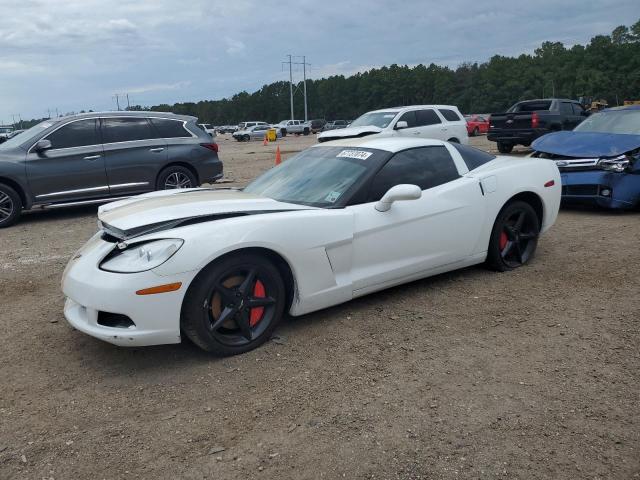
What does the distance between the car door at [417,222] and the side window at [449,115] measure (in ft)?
34.4

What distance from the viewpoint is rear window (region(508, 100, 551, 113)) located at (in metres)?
17.0

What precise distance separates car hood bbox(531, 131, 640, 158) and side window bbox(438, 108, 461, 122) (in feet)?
21.1

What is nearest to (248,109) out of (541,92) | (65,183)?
(541,92)

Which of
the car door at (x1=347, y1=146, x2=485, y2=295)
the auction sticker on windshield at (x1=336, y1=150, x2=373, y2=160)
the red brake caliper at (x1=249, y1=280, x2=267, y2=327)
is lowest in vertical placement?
the red brake caliper at (x1=249, y1=280, x2=267, y2=327)

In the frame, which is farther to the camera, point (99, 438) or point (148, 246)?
point (148, 246)

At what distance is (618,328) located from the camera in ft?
12.8

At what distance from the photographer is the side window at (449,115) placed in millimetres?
14945

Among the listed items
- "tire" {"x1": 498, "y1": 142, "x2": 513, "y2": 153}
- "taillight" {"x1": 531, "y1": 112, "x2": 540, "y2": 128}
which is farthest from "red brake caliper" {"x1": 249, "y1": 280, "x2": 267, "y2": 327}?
"tire" {"x1": 498, "y1": 142, "x2": 513, "y2": 153}

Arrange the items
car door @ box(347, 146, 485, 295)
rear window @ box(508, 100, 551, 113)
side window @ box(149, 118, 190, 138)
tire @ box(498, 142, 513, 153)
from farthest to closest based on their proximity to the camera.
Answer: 1. rear window @ box(508, 100, 551, 113)
2. tire @ box(498, 142, 513, 153)
3. side window @ box(149, 118, 190, 138)
4. car door @ box(347, 146, 485, 295)

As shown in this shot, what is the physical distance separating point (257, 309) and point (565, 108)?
1618 centimetres

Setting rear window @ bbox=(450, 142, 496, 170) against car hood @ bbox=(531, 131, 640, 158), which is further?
car hood @ bbox=(531, 131, 640, 158)

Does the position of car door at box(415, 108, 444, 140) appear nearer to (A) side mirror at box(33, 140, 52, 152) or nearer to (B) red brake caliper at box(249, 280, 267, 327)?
(A) side mirror at box(33, 140, 52, 152)

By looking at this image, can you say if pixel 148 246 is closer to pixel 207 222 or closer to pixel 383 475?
pixel 207 222

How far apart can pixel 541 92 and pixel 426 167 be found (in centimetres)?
8790
